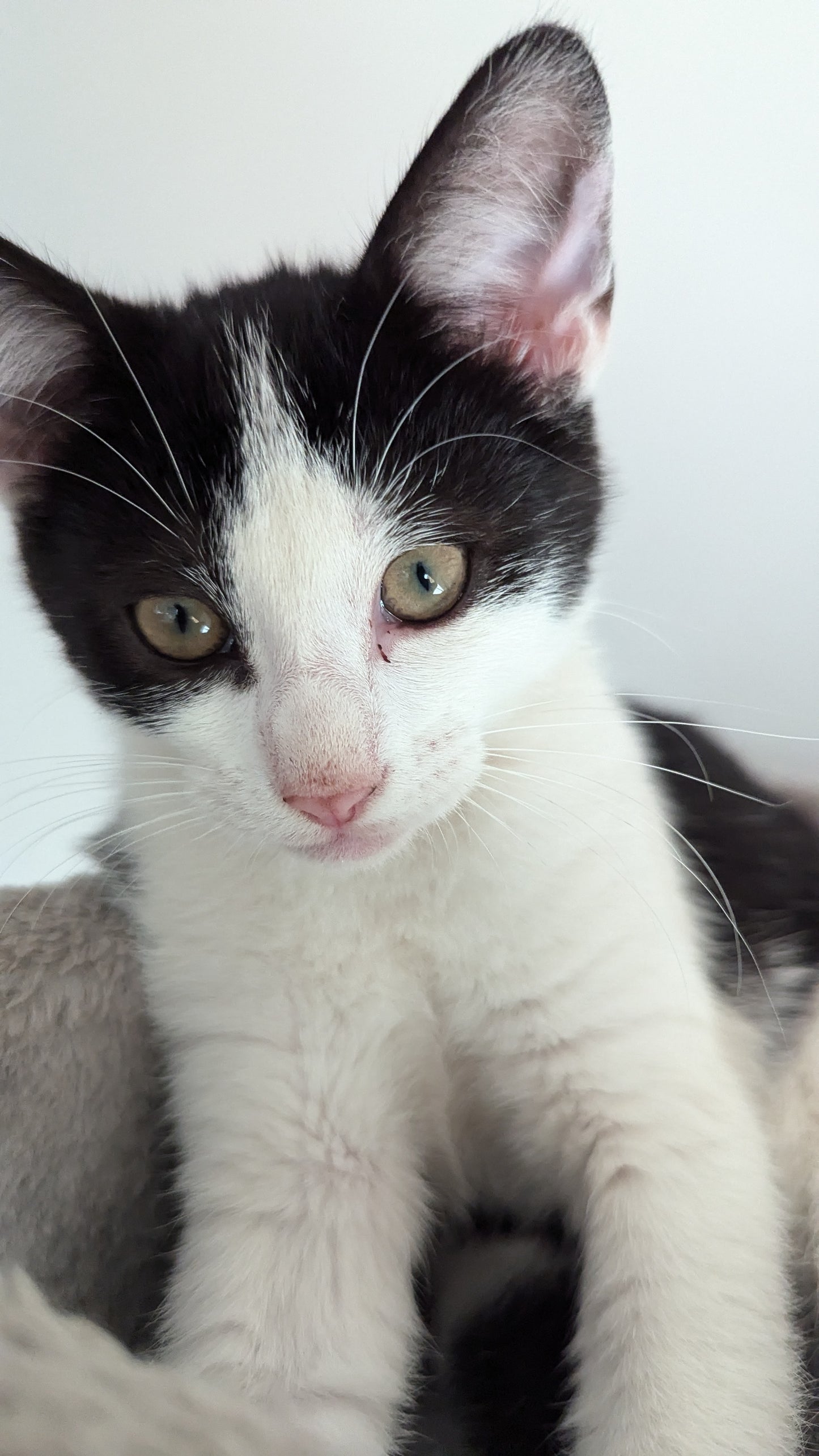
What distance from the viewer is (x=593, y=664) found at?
97cm

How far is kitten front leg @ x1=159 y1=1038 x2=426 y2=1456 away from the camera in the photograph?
75cm

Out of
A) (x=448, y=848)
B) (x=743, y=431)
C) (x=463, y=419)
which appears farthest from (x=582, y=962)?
(x=743, y=431)

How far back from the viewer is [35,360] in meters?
0.81

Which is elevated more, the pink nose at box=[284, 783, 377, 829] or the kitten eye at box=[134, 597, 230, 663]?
the kitten eye at box=[134, 597, 230, 663]

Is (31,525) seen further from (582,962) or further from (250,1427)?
(250,1427)

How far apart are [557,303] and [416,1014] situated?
59 centimetres

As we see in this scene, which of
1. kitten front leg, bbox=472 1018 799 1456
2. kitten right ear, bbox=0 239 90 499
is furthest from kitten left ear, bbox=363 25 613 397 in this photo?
kitten front leg, bbox=472 1018 799 1456

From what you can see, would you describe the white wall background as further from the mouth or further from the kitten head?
the mouth

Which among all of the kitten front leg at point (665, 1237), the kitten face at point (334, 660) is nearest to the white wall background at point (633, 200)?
the kitten face at point (334, 660)

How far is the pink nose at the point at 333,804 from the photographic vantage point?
655 millimetres

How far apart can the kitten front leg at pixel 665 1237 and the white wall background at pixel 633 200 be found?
0.66m

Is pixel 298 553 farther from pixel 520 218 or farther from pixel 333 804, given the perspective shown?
pixel 520 218

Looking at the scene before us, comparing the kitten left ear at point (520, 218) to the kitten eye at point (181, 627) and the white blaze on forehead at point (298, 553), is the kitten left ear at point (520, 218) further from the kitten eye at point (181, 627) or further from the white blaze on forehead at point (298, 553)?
the kitten eye at point (181, 627)

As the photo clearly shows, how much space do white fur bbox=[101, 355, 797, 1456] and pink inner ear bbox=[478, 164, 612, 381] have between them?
19 cm
